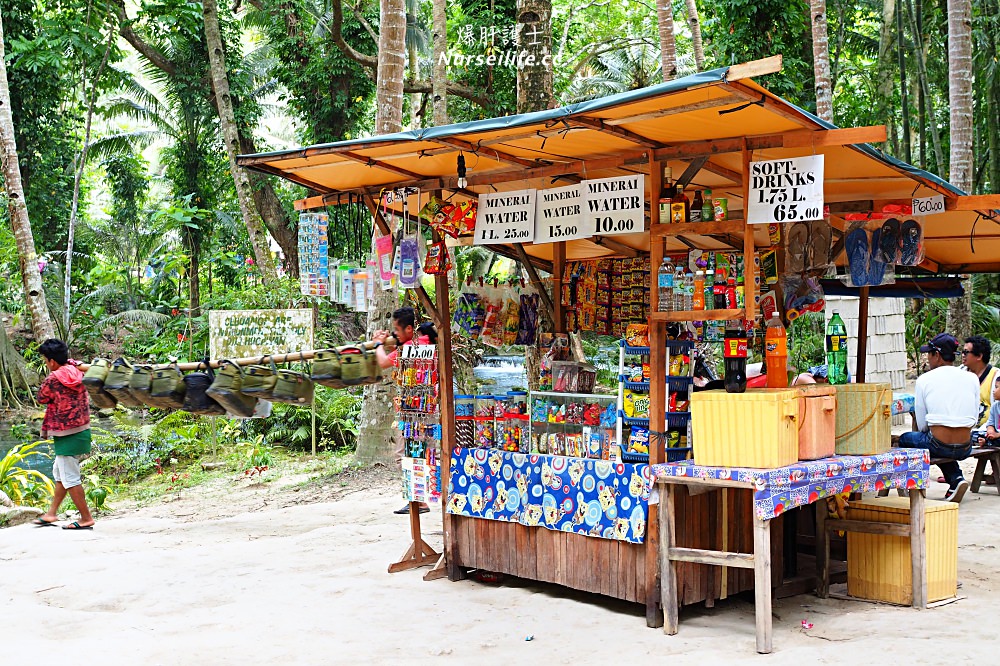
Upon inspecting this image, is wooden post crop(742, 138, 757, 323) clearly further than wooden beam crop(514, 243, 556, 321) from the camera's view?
No

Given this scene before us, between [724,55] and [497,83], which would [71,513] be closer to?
[497,83]

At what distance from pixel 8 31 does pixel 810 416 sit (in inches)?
663

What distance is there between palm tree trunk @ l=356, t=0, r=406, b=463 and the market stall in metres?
3.42

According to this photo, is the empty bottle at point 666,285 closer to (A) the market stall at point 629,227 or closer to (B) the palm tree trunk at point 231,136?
(A) the market stall at point 629,227

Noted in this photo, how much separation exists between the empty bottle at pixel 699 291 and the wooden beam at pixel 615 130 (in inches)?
30.6

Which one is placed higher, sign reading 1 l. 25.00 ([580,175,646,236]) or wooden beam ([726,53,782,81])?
wooden beam ([726,53,782,81])

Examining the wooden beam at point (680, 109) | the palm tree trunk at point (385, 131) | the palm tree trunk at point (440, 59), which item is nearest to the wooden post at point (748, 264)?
the wooden beam at point (680, 109)

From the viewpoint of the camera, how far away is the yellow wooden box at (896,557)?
5578 millimetres

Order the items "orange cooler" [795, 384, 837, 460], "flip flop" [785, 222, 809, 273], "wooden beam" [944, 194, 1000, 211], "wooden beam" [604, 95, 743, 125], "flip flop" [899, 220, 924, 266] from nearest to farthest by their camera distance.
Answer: "wooden beam" [604, 95, 743, 125] → "orange cooler" [795, 384, 837, 460] → "flip flop" [785, 222, 809, 273] → "wooden beam" [944, 194, 1000, 211] → "flip flop" [899, 220, 924, 266]

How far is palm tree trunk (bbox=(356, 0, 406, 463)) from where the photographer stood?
32.4ft

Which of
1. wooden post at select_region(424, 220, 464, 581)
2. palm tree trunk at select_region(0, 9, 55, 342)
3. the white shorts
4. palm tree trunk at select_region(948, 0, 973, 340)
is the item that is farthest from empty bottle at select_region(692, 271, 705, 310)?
palm tree trunk at select_region(0, 9, 55, 342)

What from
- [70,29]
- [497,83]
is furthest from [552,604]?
[70,29]

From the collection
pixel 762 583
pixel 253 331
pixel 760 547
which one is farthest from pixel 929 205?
pixel 253 331

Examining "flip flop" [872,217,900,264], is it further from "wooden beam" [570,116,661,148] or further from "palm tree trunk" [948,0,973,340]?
"palm tree trunk" [948,0,973,340]
